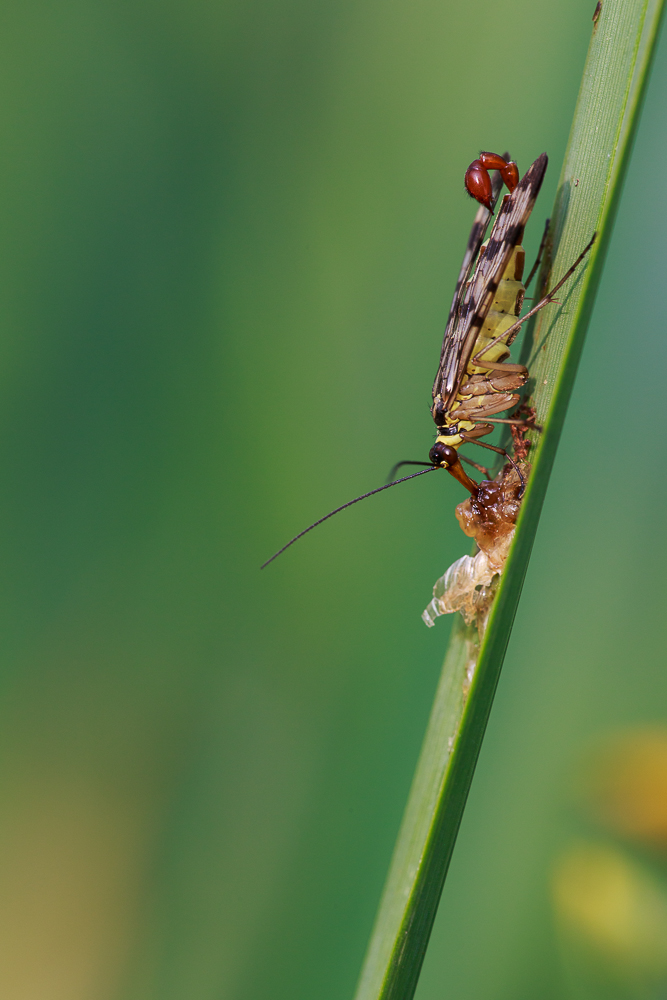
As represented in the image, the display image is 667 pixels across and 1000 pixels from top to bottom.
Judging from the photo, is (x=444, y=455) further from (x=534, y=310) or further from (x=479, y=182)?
(x=479, y=182)

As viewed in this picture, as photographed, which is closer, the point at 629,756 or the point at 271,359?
the point at 629,756

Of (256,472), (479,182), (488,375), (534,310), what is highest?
(479,182)

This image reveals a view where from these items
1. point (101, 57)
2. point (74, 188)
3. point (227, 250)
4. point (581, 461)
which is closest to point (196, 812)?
point (581, 461)

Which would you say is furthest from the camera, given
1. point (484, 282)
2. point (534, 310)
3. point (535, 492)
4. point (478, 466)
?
point (478, 466)

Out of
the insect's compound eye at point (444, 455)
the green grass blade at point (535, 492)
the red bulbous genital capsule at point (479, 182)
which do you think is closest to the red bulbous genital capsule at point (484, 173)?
the red bulbous genital capsule at point (479, 182)

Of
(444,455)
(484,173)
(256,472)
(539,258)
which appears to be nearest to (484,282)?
(539,258)

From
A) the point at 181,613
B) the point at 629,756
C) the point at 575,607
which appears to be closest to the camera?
the point at 629,756

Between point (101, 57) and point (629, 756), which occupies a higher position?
point (101, 57)

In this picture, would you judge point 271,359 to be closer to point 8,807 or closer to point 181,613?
point 181,613
